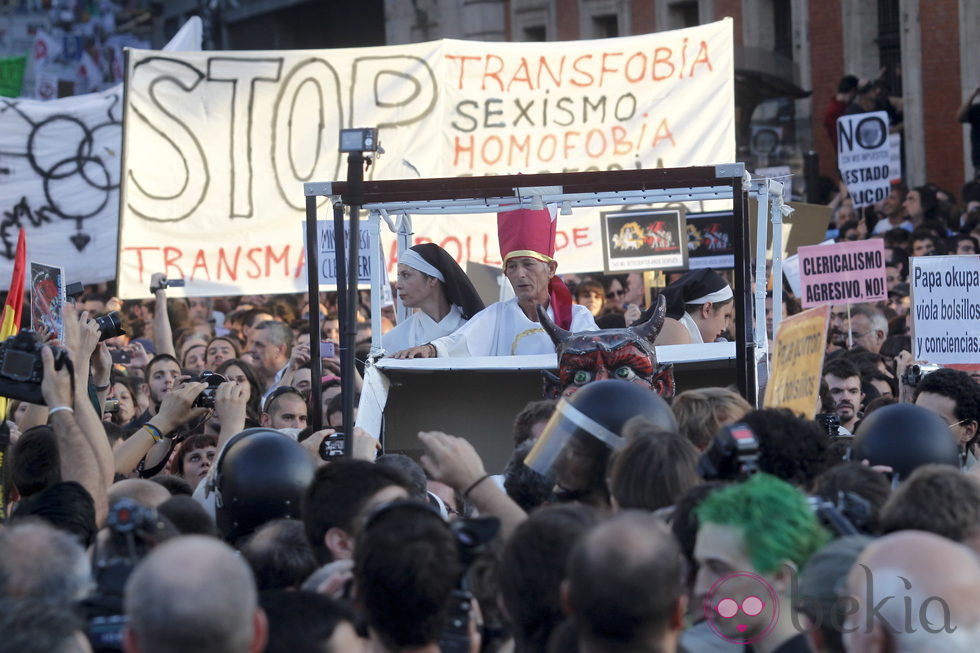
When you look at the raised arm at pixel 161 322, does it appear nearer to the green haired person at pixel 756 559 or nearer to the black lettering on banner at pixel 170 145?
the black lettering on banner at pixel 170 145

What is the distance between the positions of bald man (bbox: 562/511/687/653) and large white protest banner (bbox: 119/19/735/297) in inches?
318

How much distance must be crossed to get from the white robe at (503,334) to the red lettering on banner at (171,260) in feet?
13.9

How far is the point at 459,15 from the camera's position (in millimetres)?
28562

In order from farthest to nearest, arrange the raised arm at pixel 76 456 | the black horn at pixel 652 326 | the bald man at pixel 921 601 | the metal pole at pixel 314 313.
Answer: the metal pole at pixel 314 313 < the black horn at pixel 652 326 < the raised arm at pixel 76 456 < the bald man at pixel 921 601

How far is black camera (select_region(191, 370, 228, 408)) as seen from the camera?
6.14 m

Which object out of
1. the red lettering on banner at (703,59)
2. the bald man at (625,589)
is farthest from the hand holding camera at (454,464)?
the red lettering on banner at (703,59)

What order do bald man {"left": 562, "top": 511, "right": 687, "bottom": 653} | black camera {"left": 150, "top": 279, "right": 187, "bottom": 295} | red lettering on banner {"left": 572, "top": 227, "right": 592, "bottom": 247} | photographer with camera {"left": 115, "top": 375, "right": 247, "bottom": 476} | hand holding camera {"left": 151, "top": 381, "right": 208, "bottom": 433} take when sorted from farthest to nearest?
red lettering on banner {"left": 572, "top": 227, "right": 592, "bottom": 247}
black camera {"left": 150, "top": 279, "right": 187, "bottom": 295}
hand holding camera {"left": 151, "top": 381, "right": 208, "bottom": 433}
photographer with camera {"left": 115, "top": 375, "right": 247, "bottom": 476}
bald man {"left": 562, "top": 511, "right": 687, "bottom": 653}

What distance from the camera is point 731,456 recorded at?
360 centimetres

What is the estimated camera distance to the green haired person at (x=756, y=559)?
127 inches

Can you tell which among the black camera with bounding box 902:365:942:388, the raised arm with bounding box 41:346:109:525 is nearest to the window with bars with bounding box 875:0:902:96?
the black camera with bounding box 902:365:942:388

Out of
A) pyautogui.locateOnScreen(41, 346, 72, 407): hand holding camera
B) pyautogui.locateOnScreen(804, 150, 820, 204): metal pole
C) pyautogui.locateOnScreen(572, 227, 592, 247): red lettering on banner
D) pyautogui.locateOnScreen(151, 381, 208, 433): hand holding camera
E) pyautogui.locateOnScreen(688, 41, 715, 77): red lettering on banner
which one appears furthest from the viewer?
pyautogui.locateOnScreen(804, 150, 820, 204): metal pole

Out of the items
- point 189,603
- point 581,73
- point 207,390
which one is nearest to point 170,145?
point 581,73

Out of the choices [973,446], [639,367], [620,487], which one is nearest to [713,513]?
[620,487]

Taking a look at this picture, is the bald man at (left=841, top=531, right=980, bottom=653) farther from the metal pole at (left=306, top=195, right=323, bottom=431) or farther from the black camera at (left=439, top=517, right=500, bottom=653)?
the metal pole at (left=306, top=195, right=323, bottom=431)
